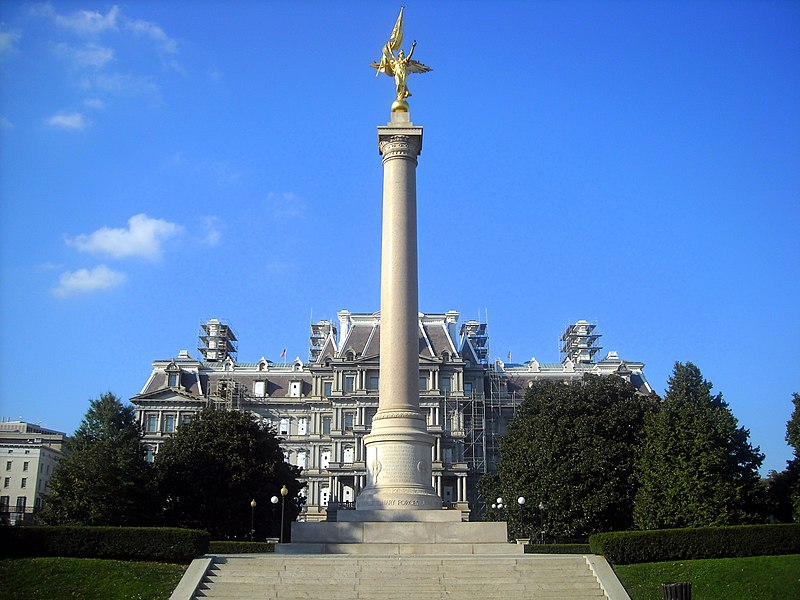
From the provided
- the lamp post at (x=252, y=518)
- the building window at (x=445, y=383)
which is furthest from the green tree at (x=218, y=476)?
the building window at (x=445, y=383)

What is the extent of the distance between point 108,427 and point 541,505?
31.6m

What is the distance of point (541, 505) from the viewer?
52656 millimetres

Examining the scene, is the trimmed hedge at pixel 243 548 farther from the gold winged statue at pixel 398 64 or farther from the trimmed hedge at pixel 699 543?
the gold winged statue at pixel 398 64

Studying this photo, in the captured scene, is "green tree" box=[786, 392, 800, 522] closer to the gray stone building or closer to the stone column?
the stone column

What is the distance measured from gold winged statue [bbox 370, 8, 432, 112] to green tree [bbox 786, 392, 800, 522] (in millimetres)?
29818

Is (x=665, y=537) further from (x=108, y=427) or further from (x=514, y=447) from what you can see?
(x=108, y=427)

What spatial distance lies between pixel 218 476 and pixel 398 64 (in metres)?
31.5

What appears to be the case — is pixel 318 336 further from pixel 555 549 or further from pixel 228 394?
pixel 555 549

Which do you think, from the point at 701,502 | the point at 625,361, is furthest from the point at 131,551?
the point at 625,361

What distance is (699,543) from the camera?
30.9m

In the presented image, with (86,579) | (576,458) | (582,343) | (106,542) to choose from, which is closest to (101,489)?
(106,542)

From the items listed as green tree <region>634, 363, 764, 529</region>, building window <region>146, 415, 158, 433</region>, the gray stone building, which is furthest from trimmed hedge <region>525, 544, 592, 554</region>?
building window <region>146, 415, 158, 433</region>

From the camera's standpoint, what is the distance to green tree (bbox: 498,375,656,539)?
52.3 meters

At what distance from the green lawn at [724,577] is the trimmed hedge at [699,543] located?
1.74ft
